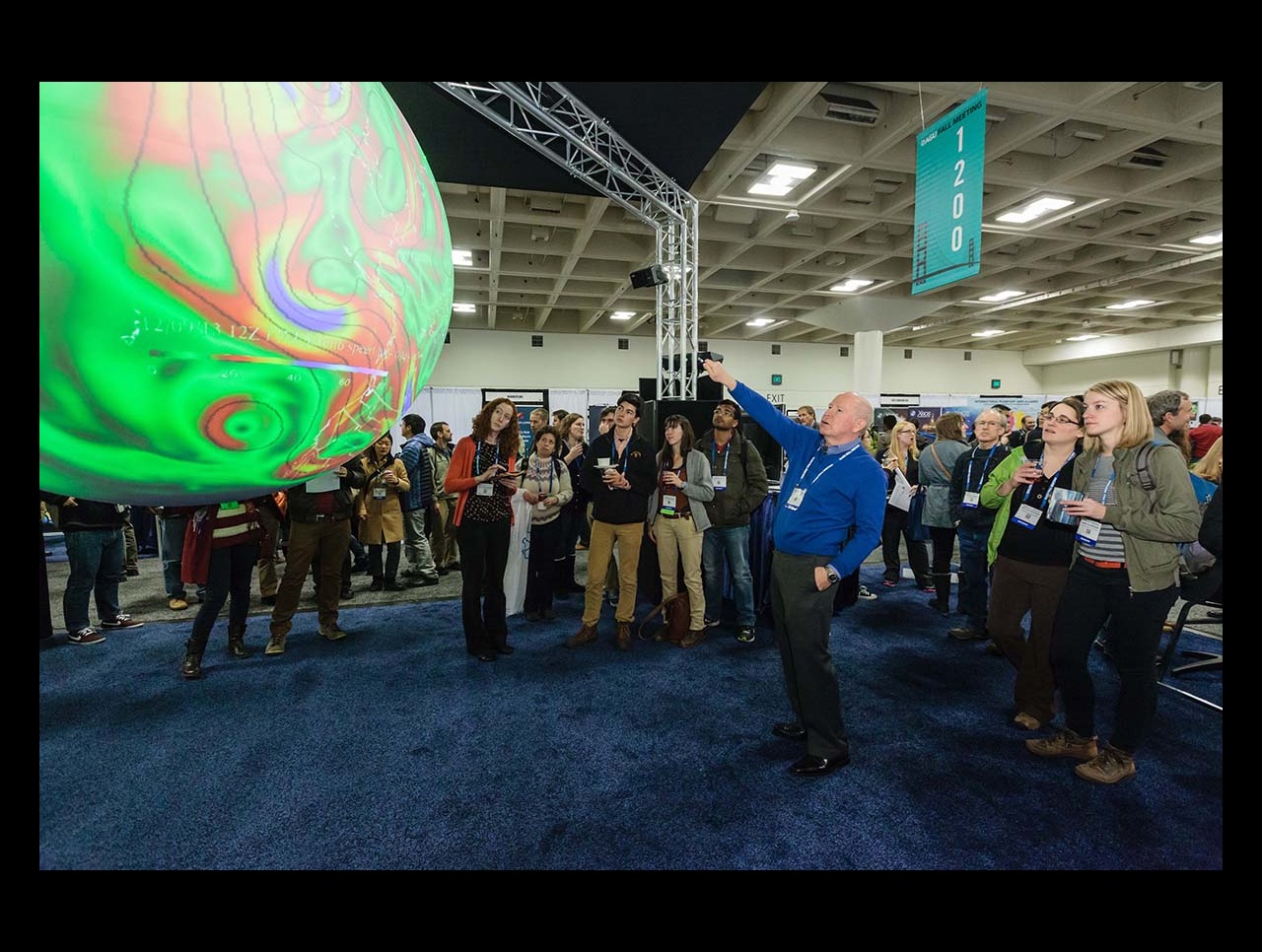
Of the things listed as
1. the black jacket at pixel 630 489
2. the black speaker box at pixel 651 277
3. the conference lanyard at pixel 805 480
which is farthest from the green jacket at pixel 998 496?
the black speaker box at pixel 651 277

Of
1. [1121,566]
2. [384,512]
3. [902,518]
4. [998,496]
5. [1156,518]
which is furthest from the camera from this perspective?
[902,518]

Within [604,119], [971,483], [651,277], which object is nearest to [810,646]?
[971,483]

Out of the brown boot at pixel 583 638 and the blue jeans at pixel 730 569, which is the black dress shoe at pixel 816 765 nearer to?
the blue jeans at pixel 730 569

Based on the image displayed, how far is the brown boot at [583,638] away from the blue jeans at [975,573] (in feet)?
8.28

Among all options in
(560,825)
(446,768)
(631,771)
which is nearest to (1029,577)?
(631,771)

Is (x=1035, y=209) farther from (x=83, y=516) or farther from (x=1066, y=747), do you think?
(x=83, y=516)

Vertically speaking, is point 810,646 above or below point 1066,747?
above

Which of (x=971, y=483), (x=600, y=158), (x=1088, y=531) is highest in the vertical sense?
(x=600, y=158)

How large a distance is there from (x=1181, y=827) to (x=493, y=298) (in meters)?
11.4

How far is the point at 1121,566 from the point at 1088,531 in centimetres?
15

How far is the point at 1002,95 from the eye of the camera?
421cm

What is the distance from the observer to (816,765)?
2.31 meters

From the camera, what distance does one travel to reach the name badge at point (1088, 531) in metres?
2.16

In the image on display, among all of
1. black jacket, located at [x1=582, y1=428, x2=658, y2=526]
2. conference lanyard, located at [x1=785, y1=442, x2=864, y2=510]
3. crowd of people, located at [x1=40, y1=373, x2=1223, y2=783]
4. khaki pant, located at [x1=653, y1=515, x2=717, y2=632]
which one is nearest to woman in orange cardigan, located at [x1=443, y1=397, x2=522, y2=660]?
crowd of people, located at [x1=40, y1=373, x2=1223, y2=783]
